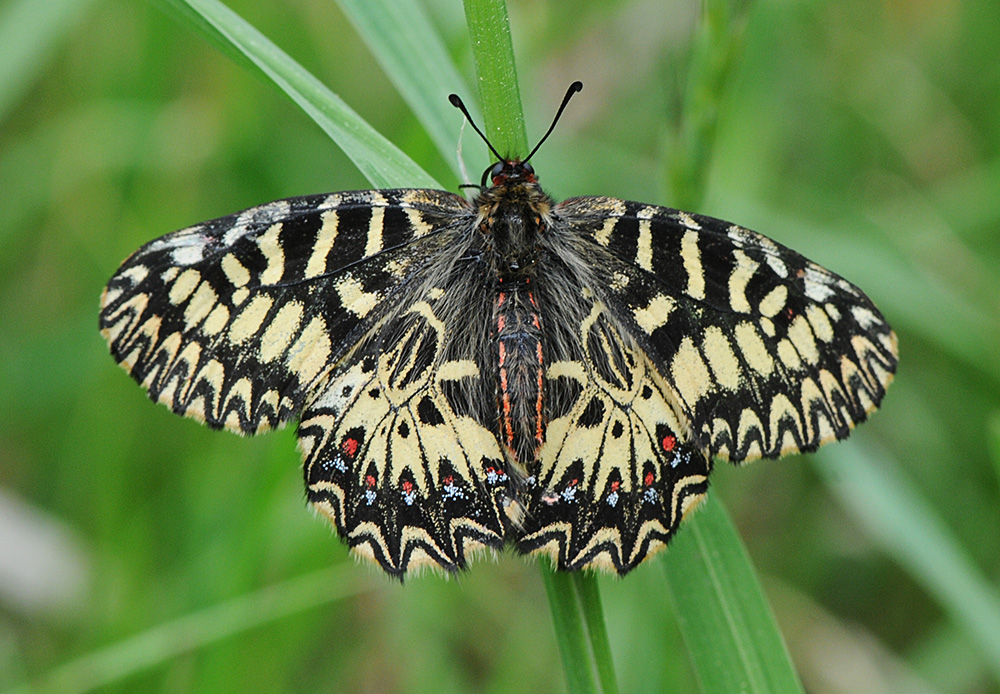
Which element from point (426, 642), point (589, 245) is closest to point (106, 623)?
point (426, 642)

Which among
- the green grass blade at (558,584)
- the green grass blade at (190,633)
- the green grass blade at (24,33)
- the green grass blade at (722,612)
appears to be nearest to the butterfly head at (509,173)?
the green grass blade at (558,584)

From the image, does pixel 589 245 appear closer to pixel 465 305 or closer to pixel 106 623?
pixel 465 305

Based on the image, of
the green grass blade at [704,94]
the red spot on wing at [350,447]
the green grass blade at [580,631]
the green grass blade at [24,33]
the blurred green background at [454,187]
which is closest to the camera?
the green grass blade at [580,631]

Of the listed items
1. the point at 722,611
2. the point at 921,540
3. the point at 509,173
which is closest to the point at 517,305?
the point at 509,173

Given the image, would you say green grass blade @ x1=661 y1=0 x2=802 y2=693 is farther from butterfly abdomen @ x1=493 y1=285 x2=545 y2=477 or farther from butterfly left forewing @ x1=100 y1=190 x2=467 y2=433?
butterfly left forewing @ x1=100 y1=190 x2=467 y2=433

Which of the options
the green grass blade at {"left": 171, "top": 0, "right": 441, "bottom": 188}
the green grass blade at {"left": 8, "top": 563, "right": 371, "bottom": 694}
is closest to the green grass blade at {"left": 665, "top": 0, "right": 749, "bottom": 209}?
the green grass blade at {"left": 171, "top": 0, "right": 441, "bottom": 188}

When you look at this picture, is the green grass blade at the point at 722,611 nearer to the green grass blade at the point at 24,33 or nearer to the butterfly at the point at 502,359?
the butterfly at the point at 502,359

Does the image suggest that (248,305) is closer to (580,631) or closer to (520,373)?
(520,373)
